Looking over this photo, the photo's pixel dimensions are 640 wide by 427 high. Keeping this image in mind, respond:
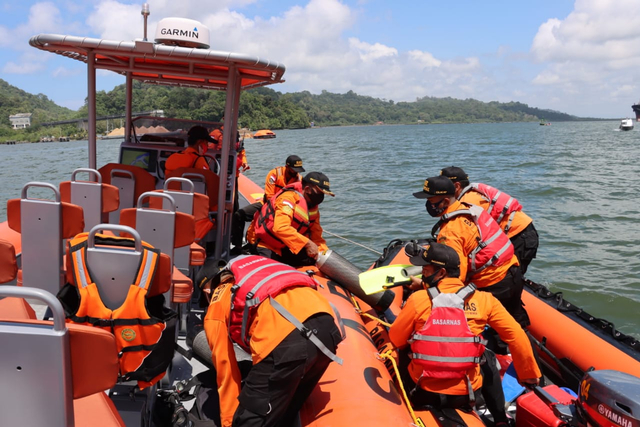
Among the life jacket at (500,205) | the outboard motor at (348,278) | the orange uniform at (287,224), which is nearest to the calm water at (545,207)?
the life jacket at (500,205)

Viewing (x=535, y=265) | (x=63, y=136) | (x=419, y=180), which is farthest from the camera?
(x=63, y=136)

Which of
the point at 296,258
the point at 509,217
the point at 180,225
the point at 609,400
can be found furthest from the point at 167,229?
the point at 509,217

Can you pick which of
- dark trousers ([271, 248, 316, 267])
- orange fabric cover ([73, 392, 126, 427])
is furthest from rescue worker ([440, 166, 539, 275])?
orange fabric cover ([73, 392, 126, 427])

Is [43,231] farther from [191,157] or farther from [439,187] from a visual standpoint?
[439,187]

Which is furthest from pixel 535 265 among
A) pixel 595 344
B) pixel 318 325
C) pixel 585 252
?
pixel 318 325

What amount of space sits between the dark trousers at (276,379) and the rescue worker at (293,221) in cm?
203

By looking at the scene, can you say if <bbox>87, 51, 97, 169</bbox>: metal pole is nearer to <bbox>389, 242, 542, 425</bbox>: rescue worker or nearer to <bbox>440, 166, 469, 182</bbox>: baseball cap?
<bbox>440, 166, 469, 182</bbox>: baseball cap

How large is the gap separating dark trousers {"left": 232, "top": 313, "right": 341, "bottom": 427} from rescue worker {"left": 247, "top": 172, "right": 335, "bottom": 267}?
6.66 ft

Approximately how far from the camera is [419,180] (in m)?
20.2

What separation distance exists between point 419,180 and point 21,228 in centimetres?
1764

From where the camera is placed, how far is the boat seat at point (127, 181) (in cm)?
568

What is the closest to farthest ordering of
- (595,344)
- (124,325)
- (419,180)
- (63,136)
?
(124,325) < (595,344) < (419,180) < (63,136)

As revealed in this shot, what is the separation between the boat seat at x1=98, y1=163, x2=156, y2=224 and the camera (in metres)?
5.68

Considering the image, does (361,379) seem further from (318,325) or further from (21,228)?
(21,228)
